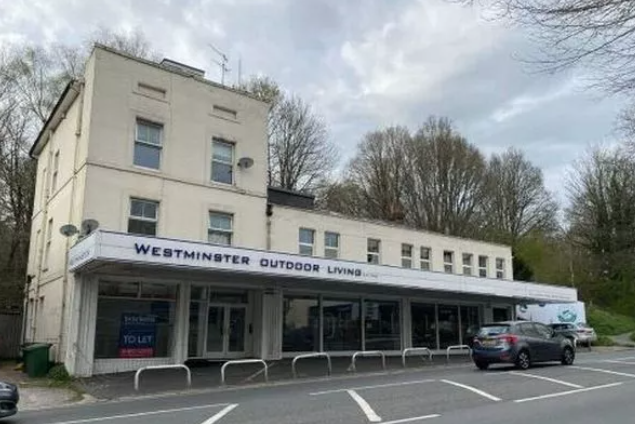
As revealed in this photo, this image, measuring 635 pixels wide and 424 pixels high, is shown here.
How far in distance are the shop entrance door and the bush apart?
115 ft

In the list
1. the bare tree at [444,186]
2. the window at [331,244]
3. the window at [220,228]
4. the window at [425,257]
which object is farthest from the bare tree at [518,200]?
the window at [220,228]

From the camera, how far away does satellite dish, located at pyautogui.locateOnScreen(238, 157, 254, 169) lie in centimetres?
2506

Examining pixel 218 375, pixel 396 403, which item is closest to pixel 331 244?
pixel 218 375

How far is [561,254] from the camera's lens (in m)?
56.5

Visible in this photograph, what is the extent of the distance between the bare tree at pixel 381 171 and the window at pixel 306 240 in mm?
20884

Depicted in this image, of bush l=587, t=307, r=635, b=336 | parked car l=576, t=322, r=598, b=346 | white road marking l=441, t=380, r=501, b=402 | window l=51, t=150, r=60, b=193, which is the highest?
window l=51, t=150, r=60, b=193

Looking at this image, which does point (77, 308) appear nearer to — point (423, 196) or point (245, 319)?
point (245, 319)

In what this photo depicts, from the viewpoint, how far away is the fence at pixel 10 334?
29328mm

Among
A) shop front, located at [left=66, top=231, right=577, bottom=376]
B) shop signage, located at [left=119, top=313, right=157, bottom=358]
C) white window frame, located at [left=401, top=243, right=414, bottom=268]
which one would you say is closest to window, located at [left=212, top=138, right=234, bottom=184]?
shop front, located at [left=66, top=231, right=577, bottom=376]

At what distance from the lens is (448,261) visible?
34.5 metres

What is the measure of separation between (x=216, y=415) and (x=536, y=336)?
1352 centimetres

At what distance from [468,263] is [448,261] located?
1.76 meters

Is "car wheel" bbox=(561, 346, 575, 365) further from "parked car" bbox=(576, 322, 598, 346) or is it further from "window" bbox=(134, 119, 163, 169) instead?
"parked car" bbox=(576, 322, 598, 346)

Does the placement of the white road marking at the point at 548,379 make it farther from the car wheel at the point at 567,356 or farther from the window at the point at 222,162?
the window at the point at 222,162
